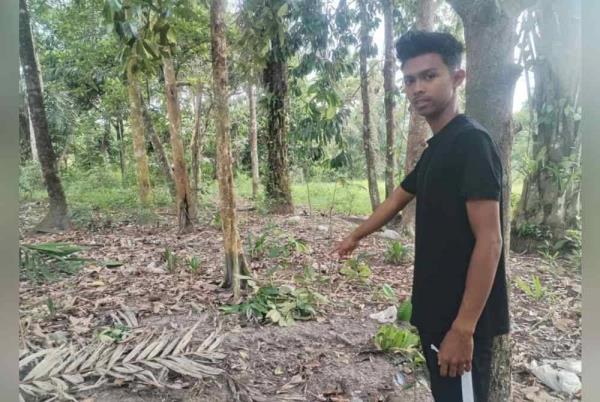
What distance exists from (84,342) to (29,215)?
3289 millimetres

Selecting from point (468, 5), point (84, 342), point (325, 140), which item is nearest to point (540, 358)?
point (325, 140)

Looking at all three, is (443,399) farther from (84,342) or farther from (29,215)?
(29,215)

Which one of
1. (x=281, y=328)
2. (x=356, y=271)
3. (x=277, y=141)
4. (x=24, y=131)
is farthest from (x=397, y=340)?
(x=24, y=131)

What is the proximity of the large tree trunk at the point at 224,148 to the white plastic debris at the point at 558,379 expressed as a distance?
5.16ft

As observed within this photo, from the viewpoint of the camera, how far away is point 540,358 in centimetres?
200

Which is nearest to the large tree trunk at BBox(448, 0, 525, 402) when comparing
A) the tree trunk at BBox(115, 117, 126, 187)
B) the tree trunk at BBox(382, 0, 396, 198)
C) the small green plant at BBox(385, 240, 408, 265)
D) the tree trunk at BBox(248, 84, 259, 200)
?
the small green plant at BBox(385, 240, 408, 265)

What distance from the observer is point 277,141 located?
4926 millimetres

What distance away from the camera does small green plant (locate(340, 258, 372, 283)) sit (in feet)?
9.16

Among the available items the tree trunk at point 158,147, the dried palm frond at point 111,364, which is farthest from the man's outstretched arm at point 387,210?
the tree trunk at point 158,147

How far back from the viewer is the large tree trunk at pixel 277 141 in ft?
15.5

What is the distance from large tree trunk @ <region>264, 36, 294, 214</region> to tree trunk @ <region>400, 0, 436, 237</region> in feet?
5.32

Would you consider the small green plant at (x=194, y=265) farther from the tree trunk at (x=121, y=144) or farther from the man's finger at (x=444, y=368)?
the tree trunk at (x=121, y=144)

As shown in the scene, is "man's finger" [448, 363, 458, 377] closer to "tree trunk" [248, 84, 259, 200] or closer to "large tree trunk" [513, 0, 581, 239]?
"large tree trunk" [513, 0, 581, 239]

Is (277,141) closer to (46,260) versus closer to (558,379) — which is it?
(46,260)
